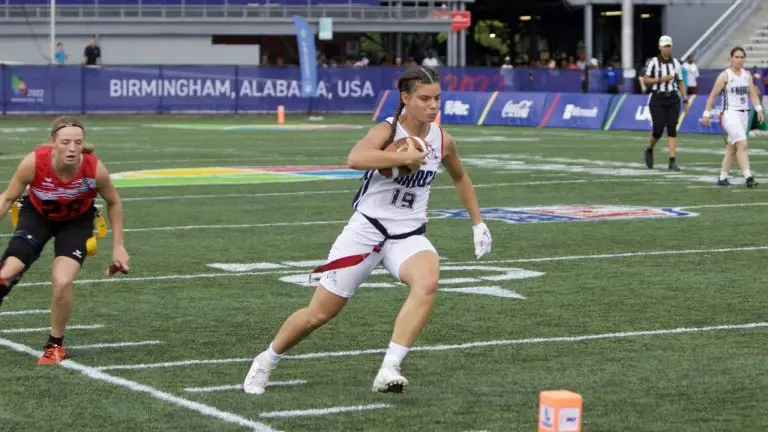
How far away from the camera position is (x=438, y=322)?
422 inches

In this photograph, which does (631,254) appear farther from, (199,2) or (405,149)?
(199,2)

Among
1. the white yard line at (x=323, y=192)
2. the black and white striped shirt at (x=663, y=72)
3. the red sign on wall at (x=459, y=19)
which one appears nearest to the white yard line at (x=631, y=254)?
the white yard line at (x=323, y=192)

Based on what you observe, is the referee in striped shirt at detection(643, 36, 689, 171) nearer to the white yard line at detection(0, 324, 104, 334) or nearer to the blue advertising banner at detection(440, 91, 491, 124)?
the white yard line at detection(0, 324, 104, 334)

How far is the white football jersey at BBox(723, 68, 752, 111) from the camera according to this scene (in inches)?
843

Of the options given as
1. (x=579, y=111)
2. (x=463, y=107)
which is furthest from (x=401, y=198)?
(x=463, y=107)

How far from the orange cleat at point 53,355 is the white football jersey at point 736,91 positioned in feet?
45.2

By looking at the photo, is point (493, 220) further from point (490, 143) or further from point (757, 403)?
point (490, 143)

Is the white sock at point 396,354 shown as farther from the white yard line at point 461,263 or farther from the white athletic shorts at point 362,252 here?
the white yard line at point 461,263

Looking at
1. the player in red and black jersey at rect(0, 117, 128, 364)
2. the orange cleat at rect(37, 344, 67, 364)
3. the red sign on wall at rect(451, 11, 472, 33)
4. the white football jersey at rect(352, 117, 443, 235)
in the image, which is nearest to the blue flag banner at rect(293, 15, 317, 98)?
the red sign on wall at rect(451, 11, 472, 33)

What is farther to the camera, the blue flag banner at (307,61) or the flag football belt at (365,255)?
the blue flag banner at (307,61)

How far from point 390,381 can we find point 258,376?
0.73m


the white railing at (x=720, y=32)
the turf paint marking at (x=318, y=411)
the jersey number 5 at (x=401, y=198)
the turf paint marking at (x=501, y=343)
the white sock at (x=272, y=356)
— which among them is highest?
the white railing at (x=720, y=32)

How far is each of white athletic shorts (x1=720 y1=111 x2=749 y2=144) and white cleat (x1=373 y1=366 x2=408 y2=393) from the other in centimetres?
1379

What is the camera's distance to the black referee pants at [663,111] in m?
24.8
